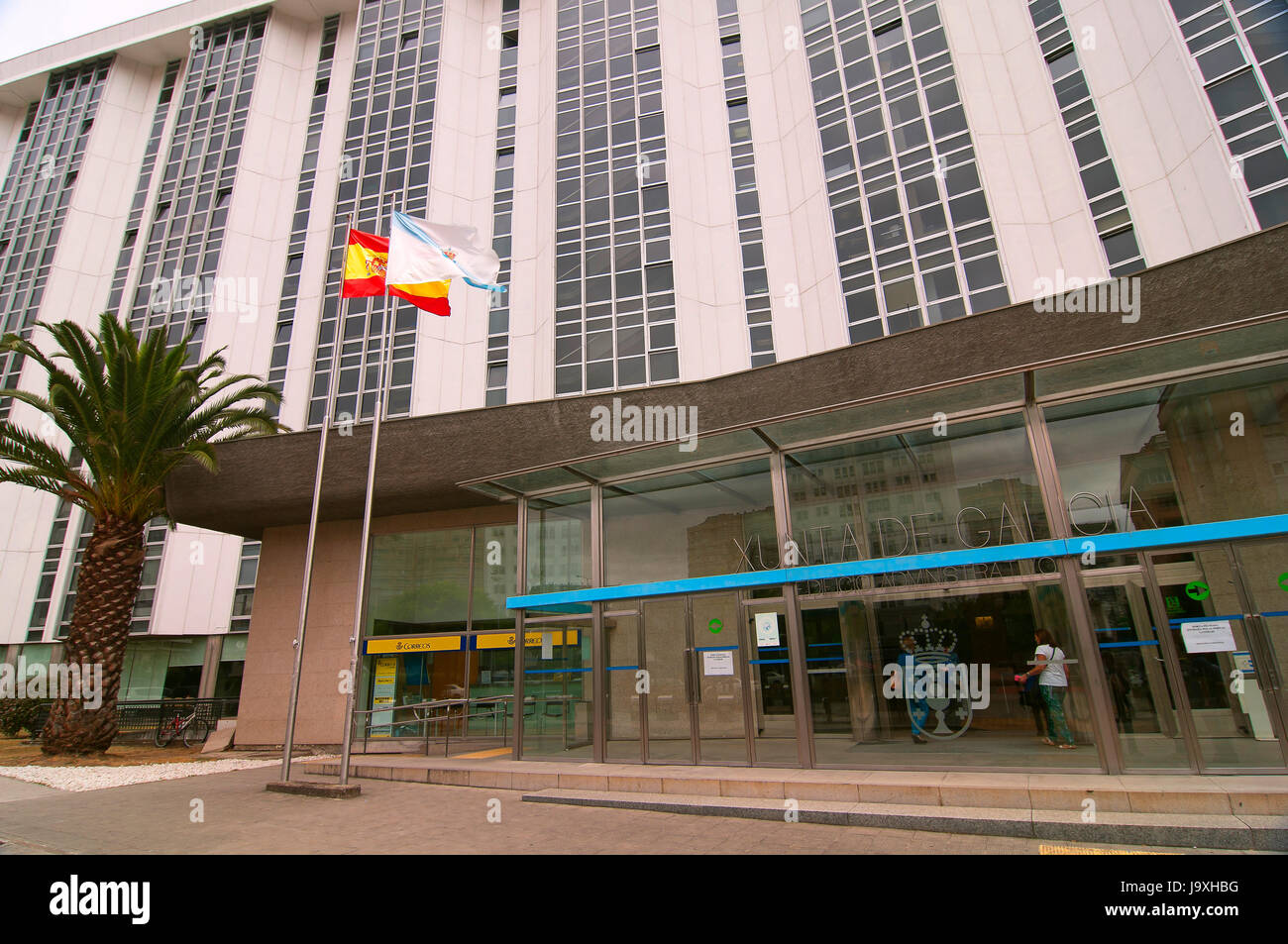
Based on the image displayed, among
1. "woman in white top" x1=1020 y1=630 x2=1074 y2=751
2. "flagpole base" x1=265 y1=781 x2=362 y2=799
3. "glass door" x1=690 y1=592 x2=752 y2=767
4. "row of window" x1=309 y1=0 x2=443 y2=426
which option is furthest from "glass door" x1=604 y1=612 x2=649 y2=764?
"row of window" x1=309 y1=0 x2=443 y2=426

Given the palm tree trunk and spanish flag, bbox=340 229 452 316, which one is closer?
spanish flag, bbox=340 229 452 316

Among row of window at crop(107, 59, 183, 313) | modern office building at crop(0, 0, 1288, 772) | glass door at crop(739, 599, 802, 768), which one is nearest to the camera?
modern office building at crop(0, 0, 1288, 772)

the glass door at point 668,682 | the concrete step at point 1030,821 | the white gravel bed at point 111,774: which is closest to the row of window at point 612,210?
the glass door at point 668,682

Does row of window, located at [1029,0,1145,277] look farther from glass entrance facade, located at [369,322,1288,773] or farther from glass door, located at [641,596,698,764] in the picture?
glass door, located at [641,596,698,764]

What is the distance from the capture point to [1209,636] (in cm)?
722

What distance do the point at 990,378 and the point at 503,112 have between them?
27289 mm

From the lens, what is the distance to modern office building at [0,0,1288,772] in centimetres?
815

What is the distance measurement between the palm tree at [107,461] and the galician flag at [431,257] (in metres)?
7.06

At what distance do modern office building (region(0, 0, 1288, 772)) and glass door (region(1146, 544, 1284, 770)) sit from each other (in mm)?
34

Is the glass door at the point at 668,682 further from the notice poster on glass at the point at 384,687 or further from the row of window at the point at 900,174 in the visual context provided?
the row of window at the point at 900,174

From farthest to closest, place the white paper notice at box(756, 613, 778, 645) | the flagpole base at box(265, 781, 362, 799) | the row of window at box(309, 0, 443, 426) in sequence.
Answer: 1. the row of window at box(309, 0, 443, 426)
2. the white paper notice at box(756, 613, 778, 645)
3. the flagpole base at box(265, 781, 362, 799)

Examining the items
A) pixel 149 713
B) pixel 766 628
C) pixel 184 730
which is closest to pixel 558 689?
pixel 766 628

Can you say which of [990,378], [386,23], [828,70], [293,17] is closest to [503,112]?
[386,23]
